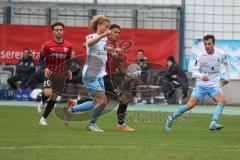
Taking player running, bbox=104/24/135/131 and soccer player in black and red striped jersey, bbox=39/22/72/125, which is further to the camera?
soccer player in black and red striped jersey, bbox=39/22/72/125

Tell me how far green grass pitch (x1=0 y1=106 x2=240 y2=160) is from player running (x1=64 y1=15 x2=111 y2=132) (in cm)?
49

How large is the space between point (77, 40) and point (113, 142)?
57.3 ft

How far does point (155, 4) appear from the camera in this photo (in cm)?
3119

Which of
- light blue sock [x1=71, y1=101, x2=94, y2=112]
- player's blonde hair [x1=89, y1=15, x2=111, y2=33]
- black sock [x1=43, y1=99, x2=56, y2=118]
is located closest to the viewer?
player's blonde hair [x1=89, y1=15, x2=111, y2=33]

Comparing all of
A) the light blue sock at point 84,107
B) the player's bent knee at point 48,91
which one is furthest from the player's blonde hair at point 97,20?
the player's bent knee at point 48,91

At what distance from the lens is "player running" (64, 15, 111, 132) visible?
15844 millimetres

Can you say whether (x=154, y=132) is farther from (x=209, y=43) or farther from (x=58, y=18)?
(x=58, y=18)

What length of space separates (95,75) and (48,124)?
2.38 meters

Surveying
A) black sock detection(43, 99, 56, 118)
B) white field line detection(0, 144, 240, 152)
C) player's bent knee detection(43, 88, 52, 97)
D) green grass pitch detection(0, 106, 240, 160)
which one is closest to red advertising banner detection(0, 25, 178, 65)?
green grass pitch detection(0, 106, 240, 160)

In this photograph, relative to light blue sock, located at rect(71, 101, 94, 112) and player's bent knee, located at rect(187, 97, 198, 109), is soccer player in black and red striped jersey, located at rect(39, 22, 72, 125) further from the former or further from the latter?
player's bent knee, located at rect(187, 97, 198, 109)

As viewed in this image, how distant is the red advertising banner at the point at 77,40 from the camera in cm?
3042

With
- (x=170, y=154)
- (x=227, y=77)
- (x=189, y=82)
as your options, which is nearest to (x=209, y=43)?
(x=227, y=77)

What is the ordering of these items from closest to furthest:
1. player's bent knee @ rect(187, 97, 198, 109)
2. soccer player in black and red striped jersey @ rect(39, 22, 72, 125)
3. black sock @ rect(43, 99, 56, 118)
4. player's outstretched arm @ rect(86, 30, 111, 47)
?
1. player's outstretched arm @ rect(86, 30, 111, 47)
2. player's bent knee @ rect(187, 97, 198, 109)
3. black sock @ rect(43, 99, 56, 118)
4. soccer player in black and red striped jersey @ rect(39, 22, 72, 125)

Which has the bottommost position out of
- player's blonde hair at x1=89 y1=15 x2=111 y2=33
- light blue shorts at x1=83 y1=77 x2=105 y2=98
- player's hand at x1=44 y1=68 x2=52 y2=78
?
light blue shorts at x1=83 y1=77 x2=105 y2=98
